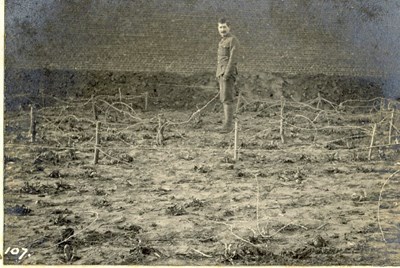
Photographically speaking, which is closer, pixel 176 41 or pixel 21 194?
pixel 21 194

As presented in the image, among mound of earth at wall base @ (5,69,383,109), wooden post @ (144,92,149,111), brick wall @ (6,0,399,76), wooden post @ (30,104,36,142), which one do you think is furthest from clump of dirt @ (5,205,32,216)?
wooden post @ (144,92,149,111)

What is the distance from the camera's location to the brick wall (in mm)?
5879

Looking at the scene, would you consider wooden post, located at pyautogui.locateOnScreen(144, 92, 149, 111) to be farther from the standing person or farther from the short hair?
the short hair

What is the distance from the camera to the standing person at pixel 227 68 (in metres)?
5.93

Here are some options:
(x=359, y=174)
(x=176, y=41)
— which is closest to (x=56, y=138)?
(x=176, y=41)

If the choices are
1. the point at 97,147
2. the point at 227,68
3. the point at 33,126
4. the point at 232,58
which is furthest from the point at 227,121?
→ the point at 33,126

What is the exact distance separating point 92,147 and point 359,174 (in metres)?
3.00

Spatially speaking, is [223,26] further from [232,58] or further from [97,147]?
[97,147]

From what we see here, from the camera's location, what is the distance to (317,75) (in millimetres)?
6078

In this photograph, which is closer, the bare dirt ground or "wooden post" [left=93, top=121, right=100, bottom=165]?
the bare dirt ground

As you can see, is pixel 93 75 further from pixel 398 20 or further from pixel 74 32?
pixel 398 20

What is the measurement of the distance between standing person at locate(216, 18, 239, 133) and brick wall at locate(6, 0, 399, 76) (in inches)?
3.5

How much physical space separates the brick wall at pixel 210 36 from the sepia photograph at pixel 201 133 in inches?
0.6

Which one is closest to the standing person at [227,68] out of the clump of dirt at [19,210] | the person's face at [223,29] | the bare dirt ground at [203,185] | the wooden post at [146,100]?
the person's face at [223,29]
